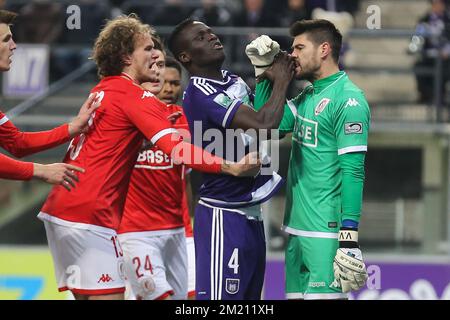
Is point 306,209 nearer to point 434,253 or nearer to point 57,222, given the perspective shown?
point 57,222

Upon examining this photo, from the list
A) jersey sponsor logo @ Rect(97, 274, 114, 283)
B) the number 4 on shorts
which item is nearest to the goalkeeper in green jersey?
the number 4 on shorts

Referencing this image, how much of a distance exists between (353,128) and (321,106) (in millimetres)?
313

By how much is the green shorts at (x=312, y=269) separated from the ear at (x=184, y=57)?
4.45ft

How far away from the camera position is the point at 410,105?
13.1 m

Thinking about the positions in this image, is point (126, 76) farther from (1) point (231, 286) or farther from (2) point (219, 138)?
(1) point (231, 286)

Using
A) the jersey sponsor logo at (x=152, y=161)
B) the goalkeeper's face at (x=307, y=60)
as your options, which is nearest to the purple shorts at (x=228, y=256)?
the goalkeeper's face at (x=307, y=60)

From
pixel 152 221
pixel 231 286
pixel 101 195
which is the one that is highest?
pixel 101 195

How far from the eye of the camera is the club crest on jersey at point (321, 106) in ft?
22.3

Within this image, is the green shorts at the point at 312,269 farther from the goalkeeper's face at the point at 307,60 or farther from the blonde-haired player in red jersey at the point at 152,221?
the blonde-haired player in red jersey at the point at 152,221

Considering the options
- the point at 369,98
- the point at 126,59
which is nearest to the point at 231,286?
the point at 126,59

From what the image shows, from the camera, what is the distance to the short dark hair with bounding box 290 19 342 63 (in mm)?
6961

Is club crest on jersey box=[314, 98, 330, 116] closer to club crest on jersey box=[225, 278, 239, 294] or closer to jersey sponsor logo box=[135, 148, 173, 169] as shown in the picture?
club crest on jersey box=[225, 278, 239, 294]

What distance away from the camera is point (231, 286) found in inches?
266
